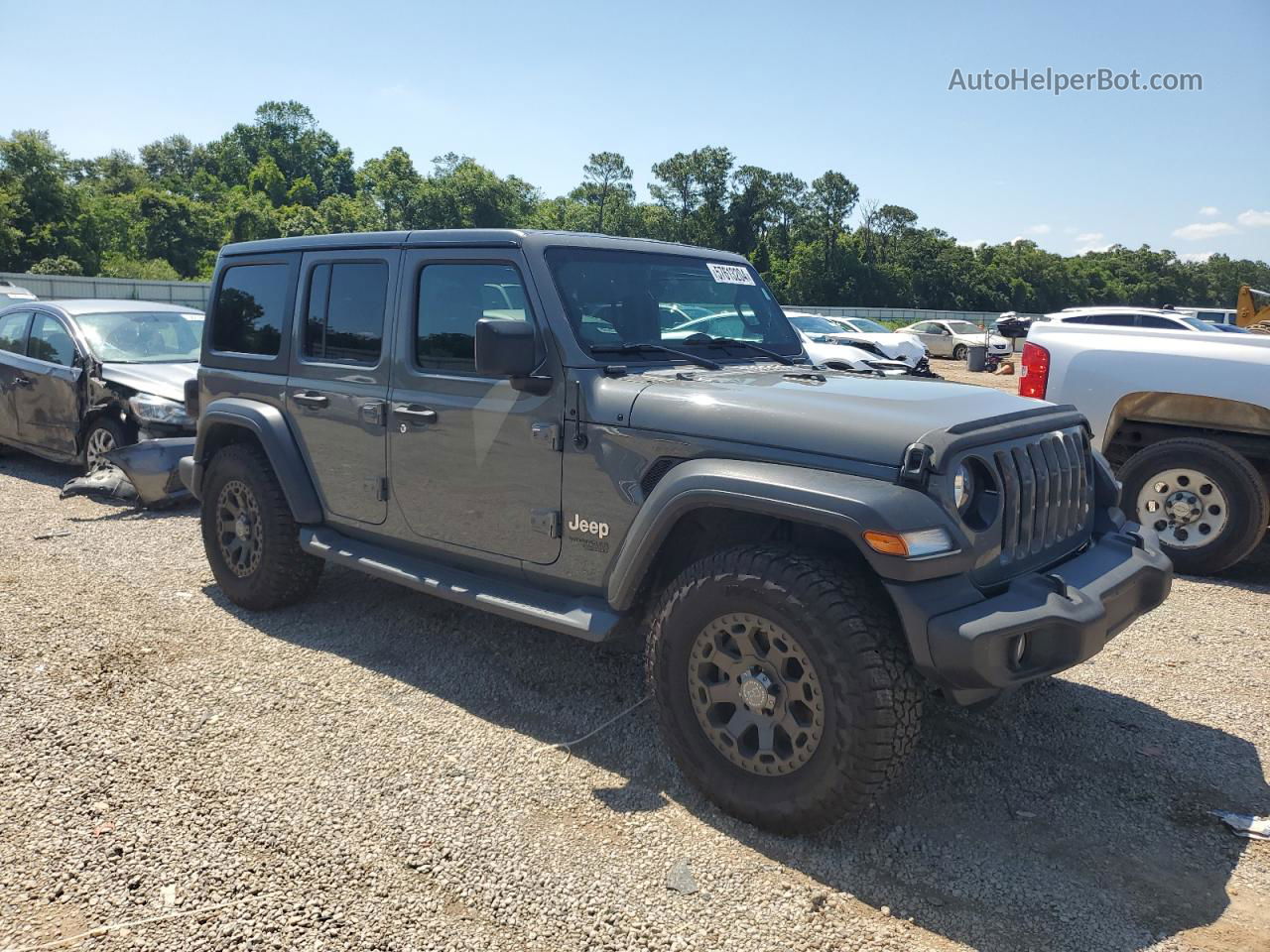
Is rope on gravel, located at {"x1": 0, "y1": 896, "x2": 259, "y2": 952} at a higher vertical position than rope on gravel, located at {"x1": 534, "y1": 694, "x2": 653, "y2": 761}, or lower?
lower

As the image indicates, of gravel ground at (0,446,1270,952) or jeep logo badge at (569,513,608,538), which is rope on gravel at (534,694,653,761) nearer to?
gravel ground at (0,446,1270,952)

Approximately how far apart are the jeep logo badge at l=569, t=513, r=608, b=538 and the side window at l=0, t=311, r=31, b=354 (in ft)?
25.9

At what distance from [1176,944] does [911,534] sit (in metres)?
1.34

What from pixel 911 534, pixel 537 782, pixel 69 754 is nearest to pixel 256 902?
pixel 537 782

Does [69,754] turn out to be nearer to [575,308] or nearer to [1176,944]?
[575,308]

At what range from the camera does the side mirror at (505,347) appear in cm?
346

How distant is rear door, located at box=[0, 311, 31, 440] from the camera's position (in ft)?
29.1

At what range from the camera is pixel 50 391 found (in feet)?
A: 27.8

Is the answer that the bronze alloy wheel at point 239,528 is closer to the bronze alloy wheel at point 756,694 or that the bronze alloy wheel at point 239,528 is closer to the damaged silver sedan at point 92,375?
the bronze alloy wheel at point 756,694

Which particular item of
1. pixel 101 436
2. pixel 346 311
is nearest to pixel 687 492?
pixel 346 311

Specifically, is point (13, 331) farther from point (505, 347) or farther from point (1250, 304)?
point (1250, 304)

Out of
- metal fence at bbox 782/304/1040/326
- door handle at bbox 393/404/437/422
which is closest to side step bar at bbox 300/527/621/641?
door handle at bbox 393/404/437/422

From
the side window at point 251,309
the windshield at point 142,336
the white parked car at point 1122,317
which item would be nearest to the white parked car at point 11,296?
the windshield at point 142,336

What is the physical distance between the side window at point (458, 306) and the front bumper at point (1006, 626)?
2.01 m
